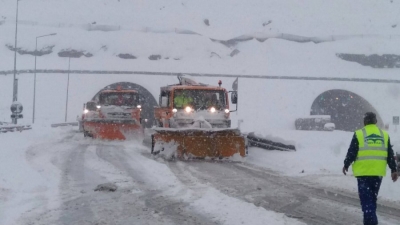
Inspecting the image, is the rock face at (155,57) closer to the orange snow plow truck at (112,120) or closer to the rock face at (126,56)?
the rock face at (126,56)

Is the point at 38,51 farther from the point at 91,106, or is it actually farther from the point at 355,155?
the point at 355,155

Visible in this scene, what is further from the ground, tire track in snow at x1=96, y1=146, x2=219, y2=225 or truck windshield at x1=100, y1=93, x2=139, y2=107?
truck windshield at x1=100, y1=93, x2=139, y2=107

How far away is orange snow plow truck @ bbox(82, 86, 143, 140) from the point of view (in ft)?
79.0

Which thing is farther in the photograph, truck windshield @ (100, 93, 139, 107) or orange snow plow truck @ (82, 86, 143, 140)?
truck windshield @ (100, 93, 139, 107)

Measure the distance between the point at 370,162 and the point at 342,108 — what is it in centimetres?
5140

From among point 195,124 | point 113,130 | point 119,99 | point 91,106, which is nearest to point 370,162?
point 195,124

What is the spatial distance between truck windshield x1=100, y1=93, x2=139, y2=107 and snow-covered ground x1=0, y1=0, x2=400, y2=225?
219 centimetres

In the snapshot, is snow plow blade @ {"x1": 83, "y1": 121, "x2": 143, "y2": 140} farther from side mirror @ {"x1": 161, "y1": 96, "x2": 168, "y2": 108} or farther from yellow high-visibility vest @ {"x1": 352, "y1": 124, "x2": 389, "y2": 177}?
yellow high-visibility vest @ {"x1": 352, "y1": 124, "x2": 389, "y2": 177}

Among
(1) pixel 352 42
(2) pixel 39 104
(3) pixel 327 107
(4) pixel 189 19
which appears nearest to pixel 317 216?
(2) pixel 39 104

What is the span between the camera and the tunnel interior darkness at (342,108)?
174 feet

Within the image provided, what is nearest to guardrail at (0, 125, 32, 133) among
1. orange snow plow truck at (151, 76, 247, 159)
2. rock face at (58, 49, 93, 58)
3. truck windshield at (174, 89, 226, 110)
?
orange snow plow truck at (151, 76, 247, 159)

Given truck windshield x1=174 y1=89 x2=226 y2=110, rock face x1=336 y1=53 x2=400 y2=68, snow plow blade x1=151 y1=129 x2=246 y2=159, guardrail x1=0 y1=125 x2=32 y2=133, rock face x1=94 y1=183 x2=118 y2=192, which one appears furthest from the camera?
rock face x1=336 y1=53 x2=400 y2=68

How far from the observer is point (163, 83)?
49906 mm

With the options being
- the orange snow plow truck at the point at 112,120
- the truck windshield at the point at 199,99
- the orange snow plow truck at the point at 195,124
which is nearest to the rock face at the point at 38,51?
the orange snow plow truck at the point at 112,120
